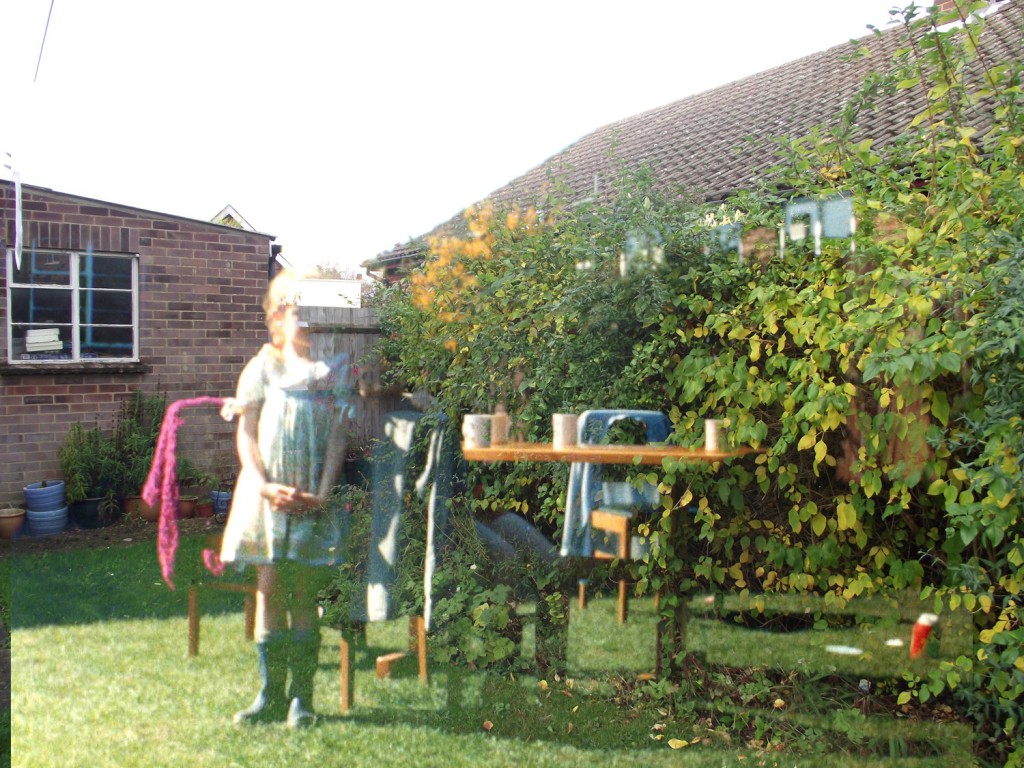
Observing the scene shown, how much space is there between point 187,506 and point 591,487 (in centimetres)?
129

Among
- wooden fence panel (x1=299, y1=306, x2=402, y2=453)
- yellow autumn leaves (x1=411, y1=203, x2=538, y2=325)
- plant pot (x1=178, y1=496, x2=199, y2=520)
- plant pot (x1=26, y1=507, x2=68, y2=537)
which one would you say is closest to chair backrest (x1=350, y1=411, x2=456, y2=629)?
wooden fence panel (x1=299, y1=306, x2=402, y2=453)

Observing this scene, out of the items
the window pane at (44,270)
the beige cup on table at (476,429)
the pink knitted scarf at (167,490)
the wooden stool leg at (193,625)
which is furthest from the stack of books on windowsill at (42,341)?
the beige cup on table at (476,429)

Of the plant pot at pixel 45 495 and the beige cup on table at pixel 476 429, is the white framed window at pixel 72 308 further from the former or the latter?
the beige cup on table at pixel 476 429

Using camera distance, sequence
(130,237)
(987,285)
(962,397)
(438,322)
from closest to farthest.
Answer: (987,285) → (962,397) → (130,237) → (438,322)

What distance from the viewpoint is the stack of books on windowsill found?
2.46 meters

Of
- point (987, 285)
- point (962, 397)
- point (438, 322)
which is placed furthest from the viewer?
point (438, 322)

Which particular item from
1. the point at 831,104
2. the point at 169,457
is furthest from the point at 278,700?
the point at 831,104

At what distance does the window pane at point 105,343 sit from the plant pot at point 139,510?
1.53 feet

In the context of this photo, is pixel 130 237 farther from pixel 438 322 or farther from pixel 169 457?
pixel 438 322

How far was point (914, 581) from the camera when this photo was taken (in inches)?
100

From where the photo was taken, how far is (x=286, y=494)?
2.58 meters

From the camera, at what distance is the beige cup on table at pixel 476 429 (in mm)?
2717

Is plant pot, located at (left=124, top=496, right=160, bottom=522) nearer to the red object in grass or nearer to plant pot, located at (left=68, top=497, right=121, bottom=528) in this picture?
plant pot, located at (left=68, top=497, right=121, bottom=528)

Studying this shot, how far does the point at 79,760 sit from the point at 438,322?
1.80 meters
